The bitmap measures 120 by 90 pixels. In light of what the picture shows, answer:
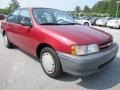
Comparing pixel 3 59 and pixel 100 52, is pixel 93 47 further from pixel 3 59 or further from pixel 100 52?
pixel 3 59

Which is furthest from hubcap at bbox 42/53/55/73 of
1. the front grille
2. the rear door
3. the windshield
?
the rear door

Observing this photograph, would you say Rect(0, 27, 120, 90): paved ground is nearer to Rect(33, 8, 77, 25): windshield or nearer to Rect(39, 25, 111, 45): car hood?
Rect(39, 25, 111, 45): car hood

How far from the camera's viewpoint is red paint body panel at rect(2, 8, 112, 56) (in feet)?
13.6

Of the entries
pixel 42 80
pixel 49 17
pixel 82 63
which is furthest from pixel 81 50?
pixel 49 17

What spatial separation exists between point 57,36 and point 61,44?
0.25m

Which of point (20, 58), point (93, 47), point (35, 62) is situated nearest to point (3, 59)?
point (20, 58)

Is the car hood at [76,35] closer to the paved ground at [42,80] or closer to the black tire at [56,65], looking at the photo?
the black tire at [56,65]

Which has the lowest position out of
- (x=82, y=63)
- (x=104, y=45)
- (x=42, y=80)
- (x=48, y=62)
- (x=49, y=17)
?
(x=42, y=80)

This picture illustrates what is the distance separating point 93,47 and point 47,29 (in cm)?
113

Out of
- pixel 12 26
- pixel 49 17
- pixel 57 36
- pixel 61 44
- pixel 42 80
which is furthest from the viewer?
pixel 12 26

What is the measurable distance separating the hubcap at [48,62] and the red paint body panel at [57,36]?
0.98 feet

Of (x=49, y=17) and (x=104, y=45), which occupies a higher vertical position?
(x=49, y=17)

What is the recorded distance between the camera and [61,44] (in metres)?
4.16

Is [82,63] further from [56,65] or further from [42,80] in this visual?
[42,80]
